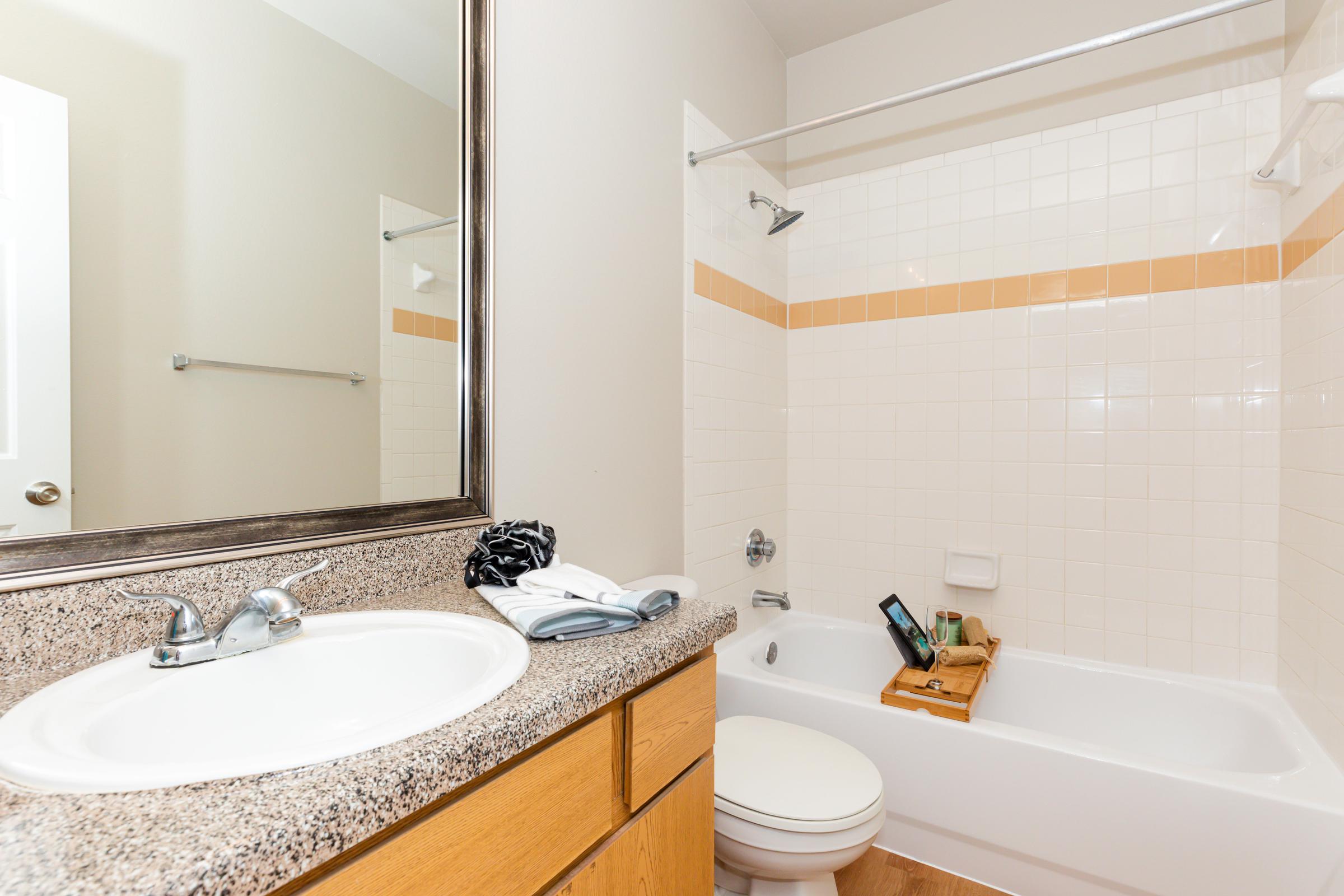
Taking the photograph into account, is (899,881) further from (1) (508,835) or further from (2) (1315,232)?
(2) (1315,232)

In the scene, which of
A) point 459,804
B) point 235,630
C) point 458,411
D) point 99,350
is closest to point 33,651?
point 235,630

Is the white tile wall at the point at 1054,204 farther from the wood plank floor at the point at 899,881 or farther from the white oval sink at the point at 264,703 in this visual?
the white oval sink at the point at 264,703

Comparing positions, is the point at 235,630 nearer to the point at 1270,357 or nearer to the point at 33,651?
the point at 33,651

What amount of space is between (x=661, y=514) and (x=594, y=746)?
115 centimetres

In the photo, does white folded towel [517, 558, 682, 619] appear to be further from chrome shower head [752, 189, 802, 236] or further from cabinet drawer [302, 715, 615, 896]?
chrome shower head [752, 189, 802, 236]

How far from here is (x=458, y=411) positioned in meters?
1.27

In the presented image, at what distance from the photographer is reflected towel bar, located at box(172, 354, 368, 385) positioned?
0.88m

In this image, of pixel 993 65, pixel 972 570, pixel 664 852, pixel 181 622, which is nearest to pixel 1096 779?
pixel 972 570

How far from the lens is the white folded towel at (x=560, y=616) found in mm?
856

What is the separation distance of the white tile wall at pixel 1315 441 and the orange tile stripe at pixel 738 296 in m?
1.54

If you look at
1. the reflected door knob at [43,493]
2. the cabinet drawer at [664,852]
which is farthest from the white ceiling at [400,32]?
the cabinet drawer at [664,852]

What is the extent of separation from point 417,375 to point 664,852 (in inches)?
35.0

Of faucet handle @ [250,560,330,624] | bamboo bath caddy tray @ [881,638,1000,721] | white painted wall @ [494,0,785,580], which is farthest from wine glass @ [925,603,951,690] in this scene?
faucet handle @ [250,560,330,624]

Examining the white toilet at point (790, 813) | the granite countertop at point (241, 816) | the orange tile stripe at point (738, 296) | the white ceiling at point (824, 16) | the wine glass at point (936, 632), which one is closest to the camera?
the granite countertop at point (241, 816)
